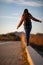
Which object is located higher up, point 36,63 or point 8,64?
point 36,63

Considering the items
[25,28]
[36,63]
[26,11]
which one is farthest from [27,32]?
[36,63]

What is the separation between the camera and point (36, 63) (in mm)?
3615

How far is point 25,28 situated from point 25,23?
145 mm

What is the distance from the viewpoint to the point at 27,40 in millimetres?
7480

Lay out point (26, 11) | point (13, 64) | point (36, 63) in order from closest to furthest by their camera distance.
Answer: point (36, 63) < point (13, 64) < point (26, 11)

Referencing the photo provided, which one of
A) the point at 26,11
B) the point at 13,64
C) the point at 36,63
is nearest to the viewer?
the point at 36,63

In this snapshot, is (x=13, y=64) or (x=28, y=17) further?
(x=28, y=17)

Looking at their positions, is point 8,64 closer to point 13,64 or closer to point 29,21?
point 13,64

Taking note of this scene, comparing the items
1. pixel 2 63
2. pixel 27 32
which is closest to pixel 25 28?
pixel 27 32

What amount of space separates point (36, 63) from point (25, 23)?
373 centimetres

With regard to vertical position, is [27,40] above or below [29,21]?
below

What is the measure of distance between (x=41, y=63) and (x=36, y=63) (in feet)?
0.23

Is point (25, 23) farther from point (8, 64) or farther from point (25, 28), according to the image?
point (8, 64)

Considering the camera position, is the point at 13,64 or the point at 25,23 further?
the point at 25,23
